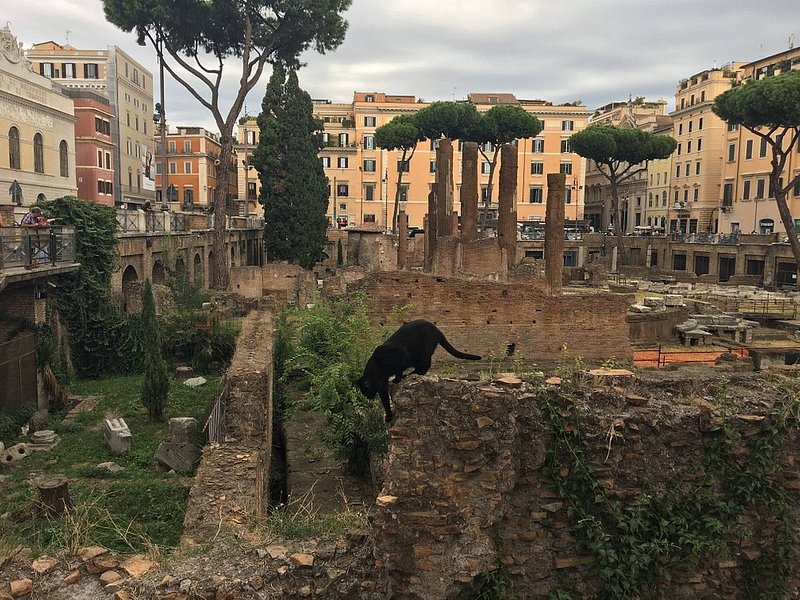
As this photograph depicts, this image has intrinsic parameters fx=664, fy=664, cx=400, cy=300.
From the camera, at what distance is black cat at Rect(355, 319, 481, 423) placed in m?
6.59

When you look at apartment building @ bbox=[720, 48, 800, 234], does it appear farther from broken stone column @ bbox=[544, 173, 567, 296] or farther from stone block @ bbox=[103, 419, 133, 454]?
stone block @ bbox=[103, 419, 133, 454]

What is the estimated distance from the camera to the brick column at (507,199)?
2266 centimetres

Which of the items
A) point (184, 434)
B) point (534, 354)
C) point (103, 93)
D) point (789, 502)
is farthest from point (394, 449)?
point (103, 93)

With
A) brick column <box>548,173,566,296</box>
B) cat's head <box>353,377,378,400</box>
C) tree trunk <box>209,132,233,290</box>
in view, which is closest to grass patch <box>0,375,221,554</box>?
cat's head <box>353,377,378,400</box>

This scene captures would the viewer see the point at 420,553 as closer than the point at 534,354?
Yes

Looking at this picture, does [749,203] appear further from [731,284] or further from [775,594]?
[775,594]

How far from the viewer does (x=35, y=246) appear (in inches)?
493

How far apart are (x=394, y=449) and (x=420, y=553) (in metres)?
0.69

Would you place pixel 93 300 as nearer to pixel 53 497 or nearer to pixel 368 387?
pixel 53 497

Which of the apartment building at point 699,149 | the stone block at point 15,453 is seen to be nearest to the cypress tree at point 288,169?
the stone block at point 15,453

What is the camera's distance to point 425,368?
6750 mm

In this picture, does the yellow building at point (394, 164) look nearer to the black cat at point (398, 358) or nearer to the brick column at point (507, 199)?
the brick column at point (507, 199)

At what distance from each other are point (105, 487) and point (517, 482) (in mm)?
6614

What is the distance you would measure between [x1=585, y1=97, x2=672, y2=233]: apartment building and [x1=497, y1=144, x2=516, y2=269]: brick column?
131 ft
